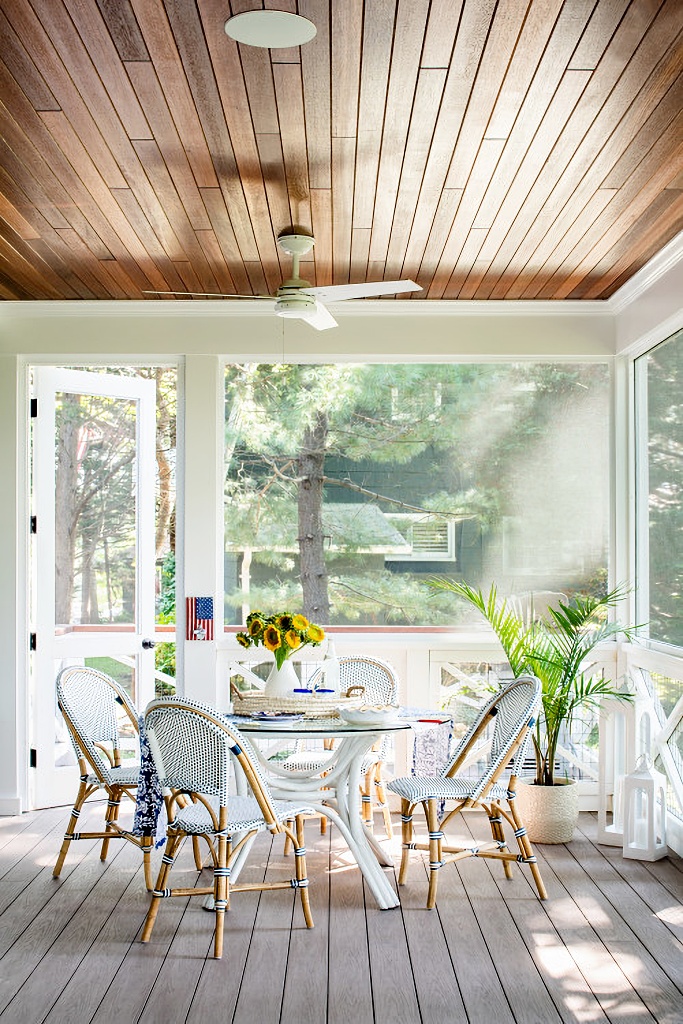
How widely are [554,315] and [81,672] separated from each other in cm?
329

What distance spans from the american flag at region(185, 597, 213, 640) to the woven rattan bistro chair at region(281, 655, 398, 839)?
0.69 m

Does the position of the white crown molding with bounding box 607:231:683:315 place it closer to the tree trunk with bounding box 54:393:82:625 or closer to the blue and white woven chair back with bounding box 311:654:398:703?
the blue and white woven chair back with bounding box 311:654:398:703

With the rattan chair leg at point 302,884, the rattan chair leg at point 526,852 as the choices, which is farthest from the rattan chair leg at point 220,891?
the rattan chair leg at point 526,852

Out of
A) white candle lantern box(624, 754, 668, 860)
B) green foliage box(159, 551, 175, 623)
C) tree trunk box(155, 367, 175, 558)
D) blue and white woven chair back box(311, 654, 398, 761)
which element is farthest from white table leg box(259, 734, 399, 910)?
green foliage box(159, 551, 175, 623)

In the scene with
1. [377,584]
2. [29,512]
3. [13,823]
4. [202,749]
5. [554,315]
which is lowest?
[13,823]

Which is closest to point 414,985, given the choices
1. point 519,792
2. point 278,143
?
point 519,792

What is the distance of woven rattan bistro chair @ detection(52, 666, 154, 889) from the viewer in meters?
4.51

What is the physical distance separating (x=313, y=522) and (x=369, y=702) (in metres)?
1.30

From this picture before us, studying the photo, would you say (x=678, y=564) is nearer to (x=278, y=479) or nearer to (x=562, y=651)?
(x=562, y=651)

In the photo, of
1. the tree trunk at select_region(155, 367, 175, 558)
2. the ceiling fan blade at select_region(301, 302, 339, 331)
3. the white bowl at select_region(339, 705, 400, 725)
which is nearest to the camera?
the white bowl at select_region(339, 705, 400, 725)

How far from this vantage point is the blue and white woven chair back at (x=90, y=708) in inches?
178

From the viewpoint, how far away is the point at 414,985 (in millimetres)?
3402

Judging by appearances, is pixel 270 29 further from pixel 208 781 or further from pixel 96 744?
pixel 96 744

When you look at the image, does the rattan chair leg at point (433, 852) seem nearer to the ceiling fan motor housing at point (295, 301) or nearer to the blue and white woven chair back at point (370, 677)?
the blue and white woven chair back at point (370, 677)
